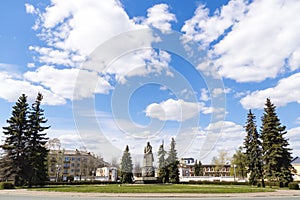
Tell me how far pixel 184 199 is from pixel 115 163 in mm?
90038

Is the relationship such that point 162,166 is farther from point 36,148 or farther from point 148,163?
point 36,148

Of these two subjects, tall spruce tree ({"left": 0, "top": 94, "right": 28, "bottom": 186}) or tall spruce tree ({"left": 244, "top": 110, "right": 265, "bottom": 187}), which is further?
tall spruce tree ({"left": 244, "top": 110, "right": 265, "bottom": 187})

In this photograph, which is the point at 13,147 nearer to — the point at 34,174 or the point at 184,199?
the point at 34,174

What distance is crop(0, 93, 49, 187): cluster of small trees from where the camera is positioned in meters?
32.0

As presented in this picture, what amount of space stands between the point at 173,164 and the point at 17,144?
3013 centimetres

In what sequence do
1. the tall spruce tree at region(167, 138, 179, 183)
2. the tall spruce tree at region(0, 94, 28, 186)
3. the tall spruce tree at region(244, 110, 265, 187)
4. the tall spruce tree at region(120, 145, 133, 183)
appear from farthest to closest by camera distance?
the tall spruce tree at region(120, 145, 133, 183), the tall spruce tree at region(167, 138, 179, 183), the tall spruce tree at region(244, 110, 265, 187), the tall spruce tree at region(0, 94, 28, 186)

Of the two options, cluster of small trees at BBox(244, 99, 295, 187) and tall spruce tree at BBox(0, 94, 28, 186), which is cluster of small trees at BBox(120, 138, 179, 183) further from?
tall spruce tree at BBox(0, 94, 28, 186)

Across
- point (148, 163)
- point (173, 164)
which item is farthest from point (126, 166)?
point (148, 163)

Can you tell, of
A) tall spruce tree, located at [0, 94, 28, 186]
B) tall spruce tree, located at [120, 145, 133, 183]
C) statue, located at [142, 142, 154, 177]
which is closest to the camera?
tall spruce tree, located at [0, 94, 28, 186]

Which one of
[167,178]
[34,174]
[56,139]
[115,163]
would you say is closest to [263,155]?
[167,178]

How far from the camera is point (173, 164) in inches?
2110

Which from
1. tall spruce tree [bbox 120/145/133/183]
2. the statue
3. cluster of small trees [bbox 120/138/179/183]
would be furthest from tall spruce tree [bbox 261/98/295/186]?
tall spruce tree [bbox 120/145/133/183]

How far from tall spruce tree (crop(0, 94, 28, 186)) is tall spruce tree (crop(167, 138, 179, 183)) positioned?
2816cm

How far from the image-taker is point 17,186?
32156 mm
